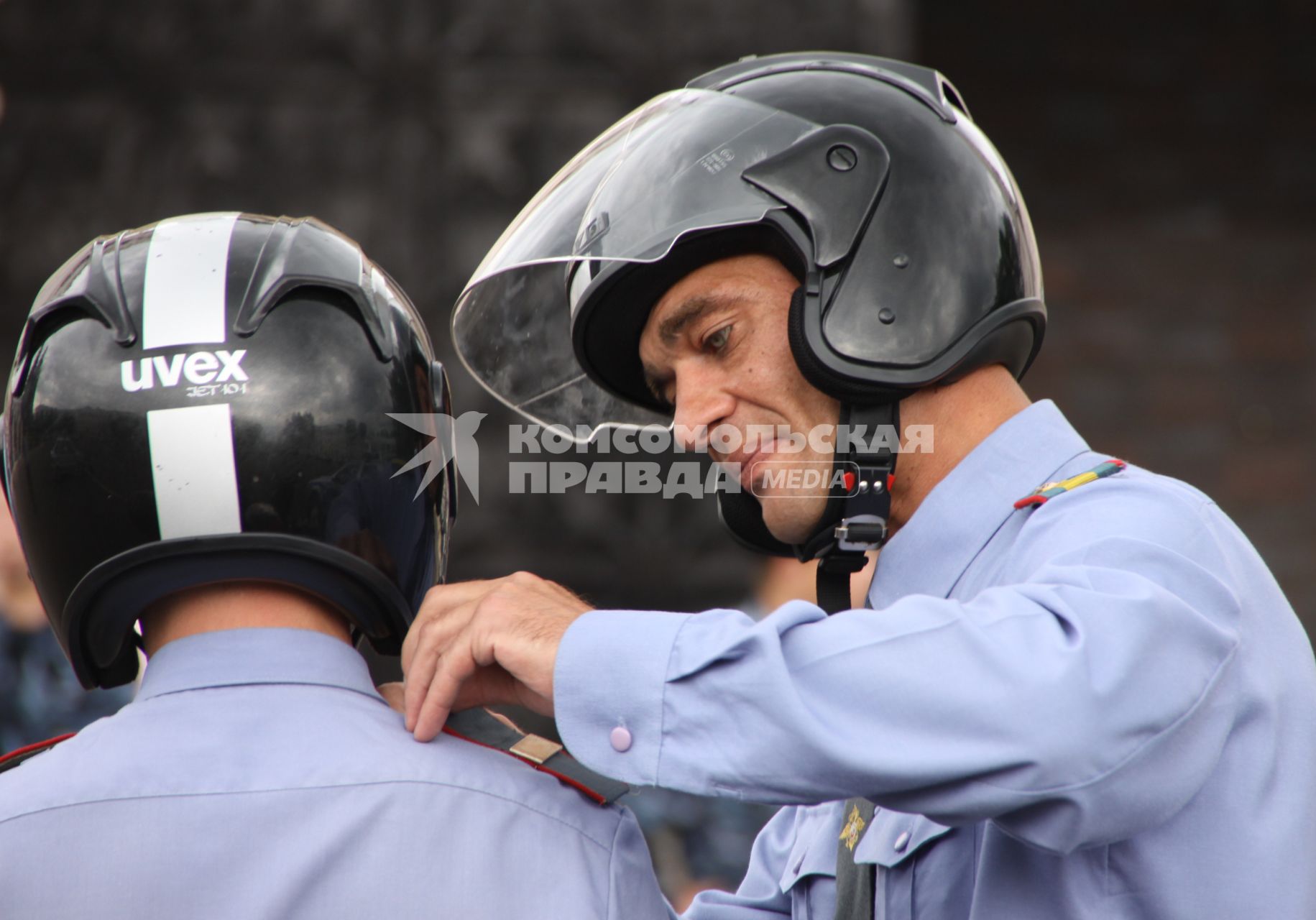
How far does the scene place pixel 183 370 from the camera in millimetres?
1373

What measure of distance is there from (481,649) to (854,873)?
579mm

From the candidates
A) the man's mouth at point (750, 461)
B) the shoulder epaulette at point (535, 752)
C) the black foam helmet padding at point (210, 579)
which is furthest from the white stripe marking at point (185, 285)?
the man's mouth at point (750, 461)

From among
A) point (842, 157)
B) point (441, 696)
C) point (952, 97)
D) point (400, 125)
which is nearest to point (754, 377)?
point (842, 157)

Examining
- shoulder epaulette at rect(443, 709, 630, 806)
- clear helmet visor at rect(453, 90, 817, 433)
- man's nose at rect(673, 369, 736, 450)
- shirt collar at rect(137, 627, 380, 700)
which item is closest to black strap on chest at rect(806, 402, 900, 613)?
man's nose at rect(673, 369, 736, 450)

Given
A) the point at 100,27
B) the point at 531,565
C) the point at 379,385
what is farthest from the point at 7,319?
the point at 379,385

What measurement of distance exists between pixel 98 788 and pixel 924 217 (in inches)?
43.9

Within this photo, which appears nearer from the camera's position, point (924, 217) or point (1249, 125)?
point (924, 217)

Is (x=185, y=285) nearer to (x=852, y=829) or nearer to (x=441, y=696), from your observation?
(x=441, y=696)

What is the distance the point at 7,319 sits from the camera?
432 centimetres

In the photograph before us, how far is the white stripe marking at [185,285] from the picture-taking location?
54.5 inches

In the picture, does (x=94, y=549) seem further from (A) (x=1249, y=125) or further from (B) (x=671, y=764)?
(A) (x=1249, y=125)

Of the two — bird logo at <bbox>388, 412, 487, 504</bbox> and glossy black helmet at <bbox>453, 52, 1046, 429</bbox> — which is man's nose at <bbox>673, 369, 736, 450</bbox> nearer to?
glossy black helmet at <bbox>453, 52, 1046, 429</bbox>

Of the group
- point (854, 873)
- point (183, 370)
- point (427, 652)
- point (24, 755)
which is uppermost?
point (183, 370)

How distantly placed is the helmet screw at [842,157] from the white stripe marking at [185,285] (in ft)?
2.32
